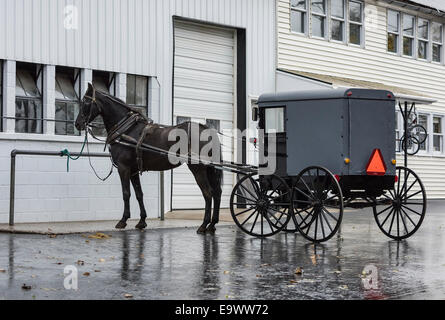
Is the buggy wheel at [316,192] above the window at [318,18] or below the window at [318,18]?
below

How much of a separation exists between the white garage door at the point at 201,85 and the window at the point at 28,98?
4.24 m

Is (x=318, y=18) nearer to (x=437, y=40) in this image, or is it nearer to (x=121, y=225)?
(x=437, y=40)

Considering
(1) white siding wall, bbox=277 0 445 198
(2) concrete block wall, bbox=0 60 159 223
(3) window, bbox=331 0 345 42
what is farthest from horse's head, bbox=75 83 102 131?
(3) window, bbox=331 0 345 42

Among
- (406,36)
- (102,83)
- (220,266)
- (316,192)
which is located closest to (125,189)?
(102,83)

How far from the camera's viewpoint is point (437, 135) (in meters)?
28.5

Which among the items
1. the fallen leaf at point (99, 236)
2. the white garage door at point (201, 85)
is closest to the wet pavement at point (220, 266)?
the fallen leaf at point (99, 236)

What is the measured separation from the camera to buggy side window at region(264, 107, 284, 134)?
12.2 m

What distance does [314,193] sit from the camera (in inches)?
443

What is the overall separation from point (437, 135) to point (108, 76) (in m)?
15.9

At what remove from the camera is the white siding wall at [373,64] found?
71.2ft

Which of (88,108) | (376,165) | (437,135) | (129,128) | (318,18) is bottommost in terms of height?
(376,165)

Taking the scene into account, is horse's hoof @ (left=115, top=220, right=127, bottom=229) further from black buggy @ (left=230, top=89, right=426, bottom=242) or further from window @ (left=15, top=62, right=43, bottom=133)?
window @ (left=15, top=62, right=43, bottom=133)

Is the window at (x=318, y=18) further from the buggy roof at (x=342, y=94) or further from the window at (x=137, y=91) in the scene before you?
the buggy roof at (x=342, y=94)

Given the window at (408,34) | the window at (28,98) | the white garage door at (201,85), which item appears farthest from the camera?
the window at (408,34)
